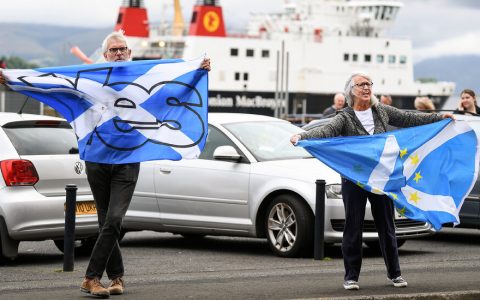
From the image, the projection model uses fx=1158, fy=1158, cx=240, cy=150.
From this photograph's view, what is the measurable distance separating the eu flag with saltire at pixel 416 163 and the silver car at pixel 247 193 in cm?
273

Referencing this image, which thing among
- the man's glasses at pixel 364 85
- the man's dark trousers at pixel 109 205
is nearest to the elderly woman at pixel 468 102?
the man's glasses at pixel 364 85

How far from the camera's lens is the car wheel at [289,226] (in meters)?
12.3

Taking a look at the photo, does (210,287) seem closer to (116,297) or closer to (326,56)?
(116,297)

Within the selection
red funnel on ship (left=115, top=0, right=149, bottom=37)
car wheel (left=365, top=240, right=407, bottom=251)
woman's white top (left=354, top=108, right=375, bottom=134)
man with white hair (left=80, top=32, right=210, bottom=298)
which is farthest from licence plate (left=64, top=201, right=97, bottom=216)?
red funnel on ship (left=115, top=0, right=149, bottom=37)

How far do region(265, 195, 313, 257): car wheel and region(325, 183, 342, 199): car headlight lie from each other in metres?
0.31

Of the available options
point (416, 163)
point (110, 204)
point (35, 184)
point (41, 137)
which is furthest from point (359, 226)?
point (41, 137)

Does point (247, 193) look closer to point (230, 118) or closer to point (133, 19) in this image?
point (230, 118)

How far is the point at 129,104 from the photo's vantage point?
29.9ft

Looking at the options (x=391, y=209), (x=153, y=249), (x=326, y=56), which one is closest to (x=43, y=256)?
(x=153, y=249)

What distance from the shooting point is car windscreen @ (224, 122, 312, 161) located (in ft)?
42.9

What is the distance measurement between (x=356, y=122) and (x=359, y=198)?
2.02ft

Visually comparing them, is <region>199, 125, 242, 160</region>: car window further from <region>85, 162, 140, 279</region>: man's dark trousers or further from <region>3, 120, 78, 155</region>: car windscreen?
<region>85, 162, 140, 279</region>: man's dark trousers

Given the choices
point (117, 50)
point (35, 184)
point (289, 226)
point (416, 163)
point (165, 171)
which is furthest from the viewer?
point (165, 171)

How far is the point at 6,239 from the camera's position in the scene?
11.5 meters
